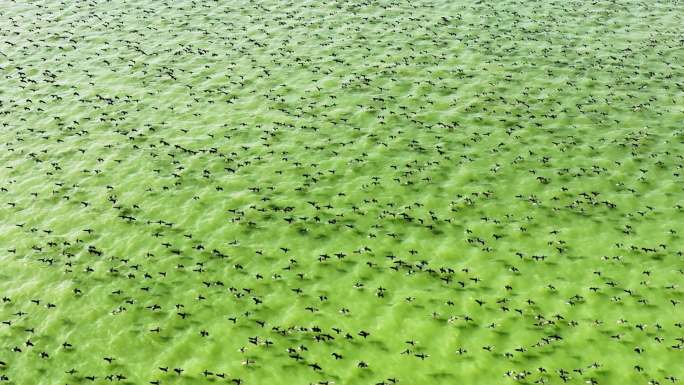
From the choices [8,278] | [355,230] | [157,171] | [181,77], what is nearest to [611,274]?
[355,230]

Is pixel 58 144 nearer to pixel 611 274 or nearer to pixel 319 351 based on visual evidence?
pixel 319 351

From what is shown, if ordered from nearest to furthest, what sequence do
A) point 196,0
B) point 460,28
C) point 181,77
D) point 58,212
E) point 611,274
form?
point 611,274, point 58,212, point 181,77, point 460,28, point 196,0

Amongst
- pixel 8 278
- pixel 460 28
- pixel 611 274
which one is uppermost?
pixel 460 28

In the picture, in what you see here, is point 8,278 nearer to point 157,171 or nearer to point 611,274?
point 157,171

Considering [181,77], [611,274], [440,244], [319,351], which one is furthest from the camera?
[181,77]

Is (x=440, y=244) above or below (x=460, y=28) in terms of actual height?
below

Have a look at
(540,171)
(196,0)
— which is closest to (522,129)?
(540,171)

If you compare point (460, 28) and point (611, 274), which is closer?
point (611, 274)
